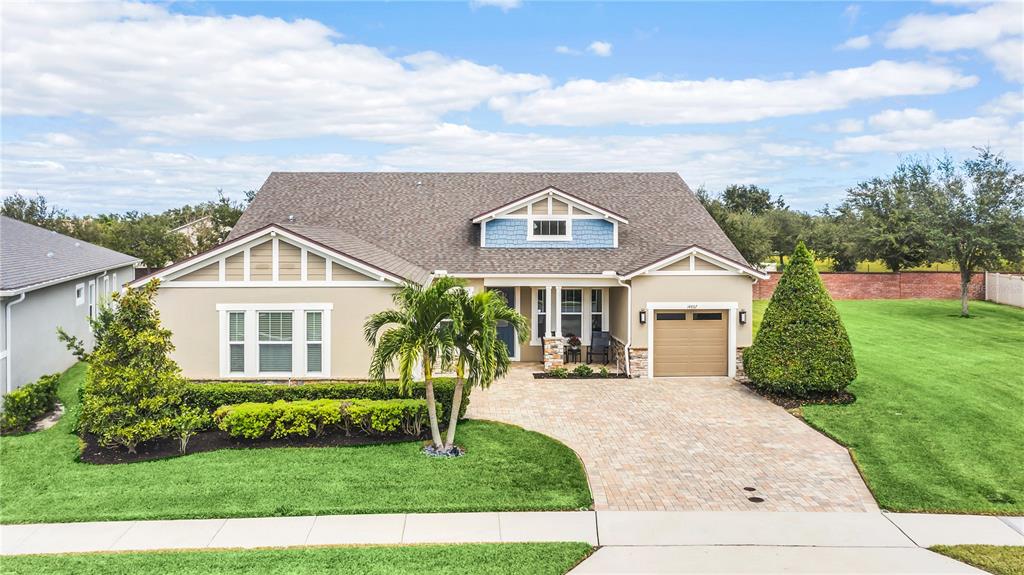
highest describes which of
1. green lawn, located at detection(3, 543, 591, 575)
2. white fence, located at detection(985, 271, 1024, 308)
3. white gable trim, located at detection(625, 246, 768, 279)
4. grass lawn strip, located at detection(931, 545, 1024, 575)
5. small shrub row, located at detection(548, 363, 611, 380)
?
white gable trim, located at detection(625, 246, 768, 279)

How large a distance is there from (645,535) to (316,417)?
6.68 metres

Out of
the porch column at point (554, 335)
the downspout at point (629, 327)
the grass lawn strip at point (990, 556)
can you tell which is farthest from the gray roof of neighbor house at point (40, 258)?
the grass lawn strip at point (990, 556)

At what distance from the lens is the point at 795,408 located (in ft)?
49.9

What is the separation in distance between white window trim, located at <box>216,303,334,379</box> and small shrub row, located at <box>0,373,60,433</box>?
3.60m

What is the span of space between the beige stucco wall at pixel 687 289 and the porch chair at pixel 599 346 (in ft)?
7.60

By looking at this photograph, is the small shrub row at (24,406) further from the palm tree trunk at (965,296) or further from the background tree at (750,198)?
the background tree at (750,198)

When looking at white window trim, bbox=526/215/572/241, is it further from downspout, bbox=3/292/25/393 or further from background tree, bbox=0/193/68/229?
background tree, bbox=0/193/68/229

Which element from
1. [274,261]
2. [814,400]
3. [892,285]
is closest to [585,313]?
[814,400]

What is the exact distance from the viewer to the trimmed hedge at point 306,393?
43.5 ft

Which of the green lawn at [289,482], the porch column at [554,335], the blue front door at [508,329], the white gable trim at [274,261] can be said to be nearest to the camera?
the green lawn at [289,482]

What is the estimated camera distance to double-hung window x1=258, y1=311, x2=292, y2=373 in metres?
15.6

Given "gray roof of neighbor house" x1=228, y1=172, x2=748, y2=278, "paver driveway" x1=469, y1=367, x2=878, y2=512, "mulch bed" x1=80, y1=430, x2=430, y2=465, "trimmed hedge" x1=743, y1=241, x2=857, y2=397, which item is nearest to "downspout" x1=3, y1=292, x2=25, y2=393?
"mulch bed" x1=80, y1=430, x2=430, y2=465

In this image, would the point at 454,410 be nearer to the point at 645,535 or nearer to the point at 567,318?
the point at 645,535

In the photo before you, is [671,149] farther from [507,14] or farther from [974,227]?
[507,14]
